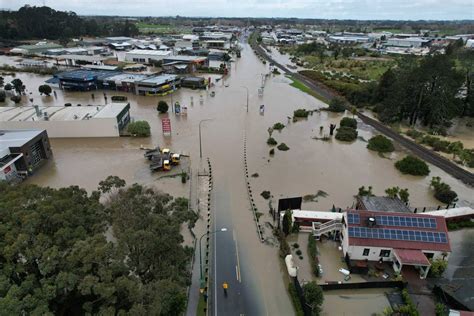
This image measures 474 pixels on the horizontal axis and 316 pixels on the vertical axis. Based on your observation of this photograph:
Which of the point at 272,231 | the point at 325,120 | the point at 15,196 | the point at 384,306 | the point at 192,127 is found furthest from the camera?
the point at 325,120

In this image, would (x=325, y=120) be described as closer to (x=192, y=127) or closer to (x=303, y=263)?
(x=192, y=127)

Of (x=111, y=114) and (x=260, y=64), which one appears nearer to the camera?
(x=111, y=114)

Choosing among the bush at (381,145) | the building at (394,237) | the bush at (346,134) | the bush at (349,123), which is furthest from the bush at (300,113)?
the building at (394,237)

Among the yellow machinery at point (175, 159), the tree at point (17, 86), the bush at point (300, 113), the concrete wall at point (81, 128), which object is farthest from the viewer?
the tree at point (17, 86)

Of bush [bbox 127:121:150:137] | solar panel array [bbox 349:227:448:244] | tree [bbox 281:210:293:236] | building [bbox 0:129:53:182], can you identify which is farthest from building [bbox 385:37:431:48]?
building [bbox 0:129:53:182]

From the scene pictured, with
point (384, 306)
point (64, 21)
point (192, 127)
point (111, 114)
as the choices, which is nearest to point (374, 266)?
point (384, 306)

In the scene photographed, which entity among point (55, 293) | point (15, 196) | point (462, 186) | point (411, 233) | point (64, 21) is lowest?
point (462, 186)

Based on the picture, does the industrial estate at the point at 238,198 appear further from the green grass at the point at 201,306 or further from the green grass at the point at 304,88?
the green grass at the point at 304,88
